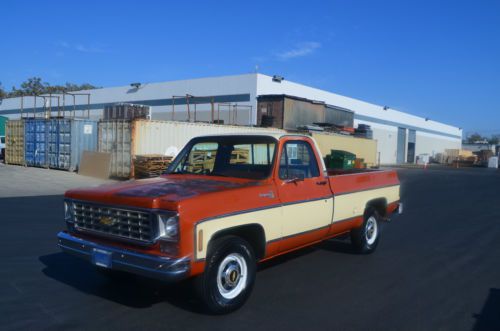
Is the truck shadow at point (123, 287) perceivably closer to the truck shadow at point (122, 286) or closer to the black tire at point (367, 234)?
the truck shadow at point (122, 286)

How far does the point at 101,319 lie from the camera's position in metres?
4.25

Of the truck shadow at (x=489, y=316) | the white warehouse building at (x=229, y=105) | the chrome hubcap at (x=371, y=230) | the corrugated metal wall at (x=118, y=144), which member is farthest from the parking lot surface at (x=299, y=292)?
the white warehouse building at (x=229, y=105)

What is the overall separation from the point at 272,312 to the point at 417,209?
9973 mm

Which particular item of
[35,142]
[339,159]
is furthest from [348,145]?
[35,142]

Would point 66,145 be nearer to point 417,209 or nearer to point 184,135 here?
point 184,135

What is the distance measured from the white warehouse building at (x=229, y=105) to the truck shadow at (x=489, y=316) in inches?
803

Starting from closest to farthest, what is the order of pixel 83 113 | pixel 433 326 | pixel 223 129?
pixel 433 326
pixel 223 129
pixel 83 113

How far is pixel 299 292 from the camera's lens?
524cm

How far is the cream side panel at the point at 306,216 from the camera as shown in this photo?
513cm

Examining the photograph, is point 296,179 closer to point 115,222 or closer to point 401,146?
point 115,222

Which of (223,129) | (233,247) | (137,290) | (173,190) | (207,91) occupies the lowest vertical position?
(137,290)

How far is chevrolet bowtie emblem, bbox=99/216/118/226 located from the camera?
4.33 metres

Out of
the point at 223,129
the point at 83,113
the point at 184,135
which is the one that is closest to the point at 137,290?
the point at 184,135

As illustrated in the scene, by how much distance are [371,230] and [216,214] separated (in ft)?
13.3
